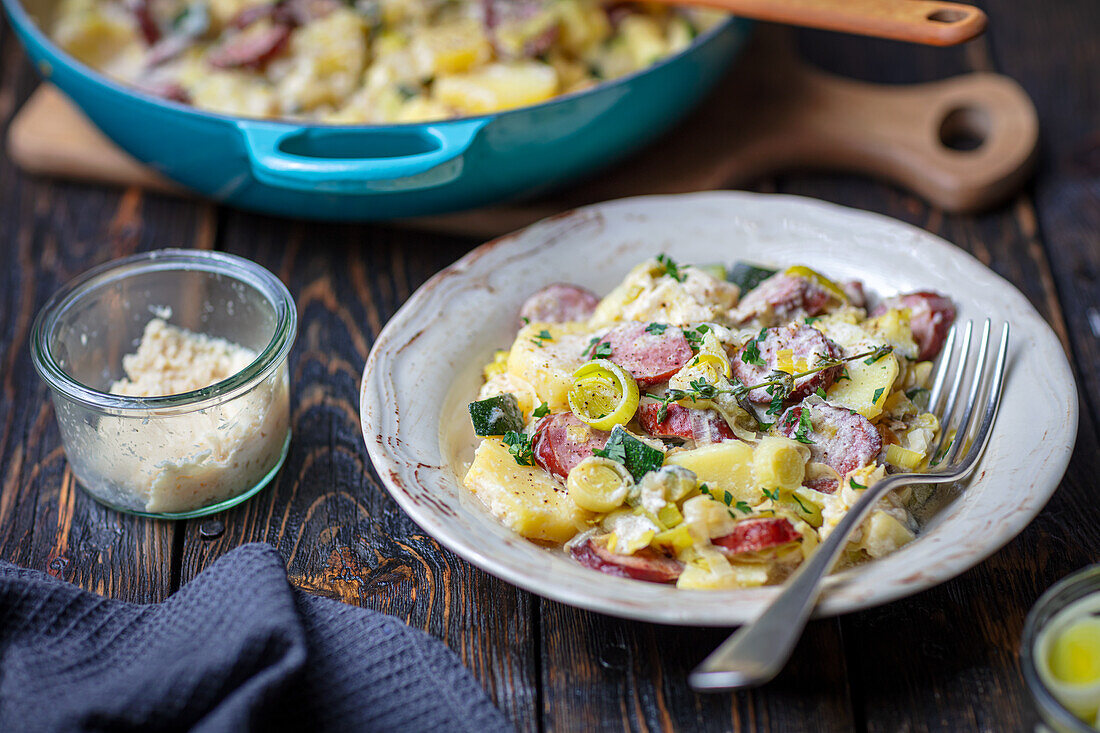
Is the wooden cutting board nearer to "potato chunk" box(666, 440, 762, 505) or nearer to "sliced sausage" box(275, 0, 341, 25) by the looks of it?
"sliced sausage" box(275, 0, 341, 25)

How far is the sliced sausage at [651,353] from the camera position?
1691mm

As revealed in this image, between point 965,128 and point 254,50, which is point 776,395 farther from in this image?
point 254,50

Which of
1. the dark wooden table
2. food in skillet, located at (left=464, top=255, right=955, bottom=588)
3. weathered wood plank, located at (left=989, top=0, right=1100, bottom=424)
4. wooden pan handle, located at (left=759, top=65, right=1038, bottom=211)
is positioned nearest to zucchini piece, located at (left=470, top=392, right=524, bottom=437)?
food in skillet, located at (left=464, top=255, right=955, bottom=588)

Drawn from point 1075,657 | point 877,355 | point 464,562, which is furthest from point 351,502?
point 1075,657

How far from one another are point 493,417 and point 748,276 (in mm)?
609

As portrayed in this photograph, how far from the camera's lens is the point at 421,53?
2422mm

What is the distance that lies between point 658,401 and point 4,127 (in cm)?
221

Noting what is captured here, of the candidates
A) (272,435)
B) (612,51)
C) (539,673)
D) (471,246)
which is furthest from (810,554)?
(612,51)

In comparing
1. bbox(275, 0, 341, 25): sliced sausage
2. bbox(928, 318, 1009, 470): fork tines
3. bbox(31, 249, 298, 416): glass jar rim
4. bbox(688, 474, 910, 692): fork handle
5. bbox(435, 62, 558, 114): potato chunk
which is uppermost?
bbox(275, 0, 341, 25): sliced sausage

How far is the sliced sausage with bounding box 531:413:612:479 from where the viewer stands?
1632 mm

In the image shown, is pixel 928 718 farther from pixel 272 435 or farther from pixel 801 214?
pixel 272 435

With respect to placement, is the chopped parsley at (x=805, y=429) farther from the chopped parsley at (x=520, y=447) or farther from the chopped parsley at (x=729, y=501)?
the chopped parsley at (x=520, y=447)

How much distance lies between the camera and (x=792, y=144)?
104 inches

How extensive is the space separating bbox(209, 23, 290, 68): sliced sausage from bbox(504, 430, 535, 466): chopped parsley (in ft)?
4.44
